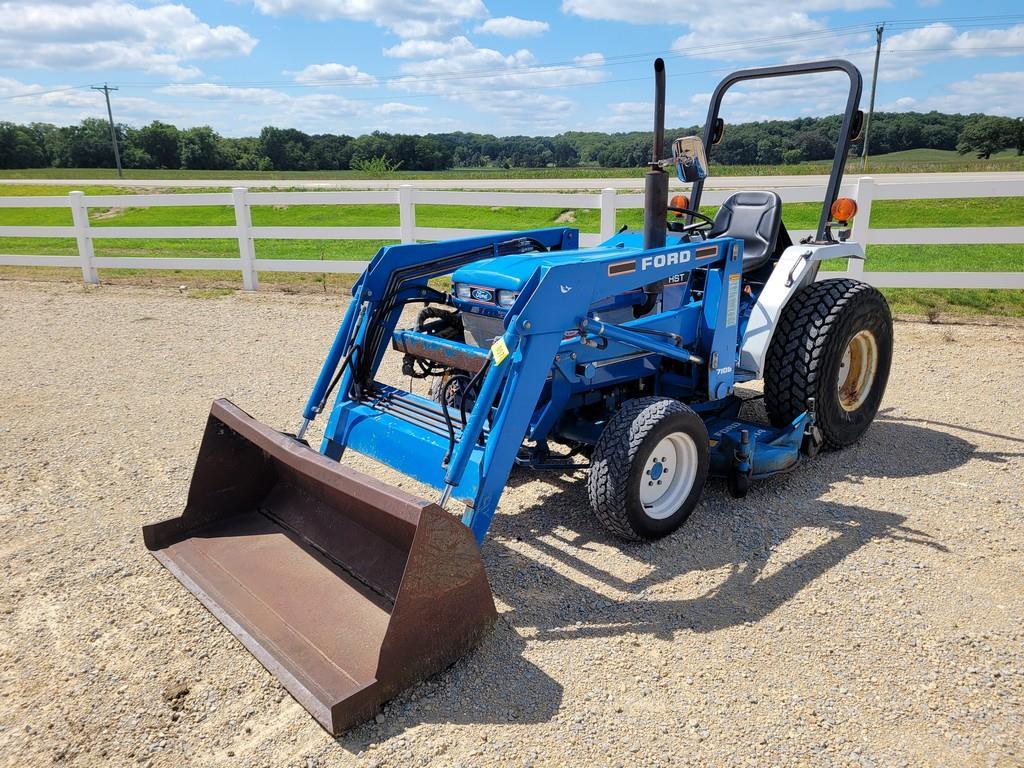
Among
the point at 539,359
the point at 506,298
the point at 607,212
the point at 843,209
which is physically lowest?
the point at 539,359

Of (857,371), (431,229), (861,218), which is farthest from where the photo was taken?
(431,229)

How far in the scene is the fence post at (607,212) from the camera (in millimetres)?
8859

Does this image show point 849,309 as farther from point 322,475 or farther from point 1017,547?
point 322,475

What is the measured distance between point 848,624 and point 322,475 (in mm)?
2172

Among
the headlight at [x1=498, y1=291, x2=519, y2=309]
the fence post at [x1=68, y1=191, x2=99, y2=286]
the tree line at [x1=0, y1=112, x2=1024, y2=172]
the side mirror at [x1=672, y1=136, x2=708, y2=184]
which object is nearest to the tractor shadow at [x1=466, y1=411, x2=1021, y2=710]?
the headlight at [x1=498, y1=291, x2=519, y2=309]

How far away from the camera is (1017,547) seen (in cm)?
376

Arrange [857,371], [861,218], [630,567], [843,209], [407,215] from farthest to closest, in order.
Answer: [407,215] → [861,218] → [857,371] → [843,209] → [630,567]

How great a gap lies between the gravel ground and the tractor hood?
4.08ft

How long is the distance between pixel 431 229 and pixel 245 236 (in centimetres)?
267

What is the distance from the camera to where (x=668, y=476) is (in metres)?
3.88

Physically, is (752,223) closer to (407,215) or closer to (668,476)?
(668,476)

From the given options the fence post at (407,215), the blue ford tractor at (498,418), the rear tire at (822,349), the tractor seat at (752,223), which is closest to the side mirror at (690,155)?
the blue ford tractor at (498,418)

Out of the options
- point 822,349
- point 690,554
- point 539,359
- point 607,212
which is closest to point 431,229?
point 607,212

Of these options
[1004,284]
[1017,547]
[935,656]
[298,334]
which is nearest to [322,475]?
[935,656]
